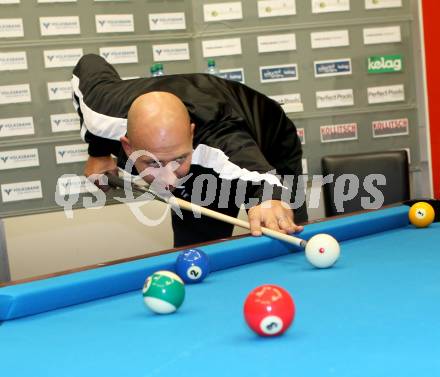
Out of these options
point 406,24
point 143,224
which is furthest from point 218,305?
point 406,24

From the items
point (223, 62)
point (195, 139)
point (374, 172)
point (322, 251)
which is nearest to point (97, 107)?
point (195, 139)

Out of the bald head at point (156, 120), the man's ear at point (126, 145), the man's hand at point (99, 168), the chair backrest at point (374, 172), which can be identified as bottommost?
the chair backrest at point (374, 172)

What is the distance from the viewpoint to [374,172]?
4316 mm

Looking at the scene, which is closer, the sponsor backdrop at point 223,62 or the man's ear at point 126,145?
the man's ear at point 126,145

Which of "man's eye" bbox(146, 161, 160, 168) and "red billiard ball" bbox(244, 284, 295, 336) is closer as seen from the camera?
"red billiard ball" bbox(244, 284, 295, 336)

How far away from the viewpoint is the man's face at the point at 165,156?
2.32 m

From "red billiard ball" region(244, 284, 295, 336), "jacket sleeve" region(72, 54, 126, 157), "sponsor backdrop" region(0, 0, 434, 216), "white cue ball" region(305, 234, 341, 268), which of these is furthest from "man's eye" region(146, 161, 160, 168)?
"sponsor backdrop" region(0, 0, 434, 216)

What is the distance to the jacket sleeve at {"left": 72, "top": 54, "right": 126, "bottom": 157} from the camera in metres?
2.63

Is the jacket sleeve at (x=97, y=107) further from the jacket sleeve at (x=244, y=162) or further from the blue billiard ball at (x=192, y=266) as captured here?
the blue billiard ball at (x=192, y=266)

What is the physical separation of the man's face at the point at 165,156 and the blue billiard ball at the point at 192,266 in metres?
0.59

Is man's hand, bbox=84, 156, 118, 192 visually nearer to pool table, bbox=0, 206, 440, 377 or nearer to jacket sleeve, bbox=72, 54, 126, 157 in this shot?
jacket sleeve, bbox=72, 54, 126, 157

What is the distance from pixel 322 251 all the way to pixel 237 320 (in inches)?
20.3

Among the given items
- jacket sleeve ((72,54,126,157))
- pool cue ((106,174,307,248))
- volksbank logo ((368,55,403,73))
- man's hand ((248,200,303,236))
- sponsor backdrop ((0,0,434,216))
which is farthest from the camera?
volksbank logo ((368,55,403,73))

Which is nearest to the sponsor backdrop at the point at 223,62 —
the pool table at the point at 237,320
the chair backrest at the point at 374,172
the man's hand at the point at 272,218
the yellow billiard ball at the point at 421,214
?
the chair backrest at the point at 374,172
